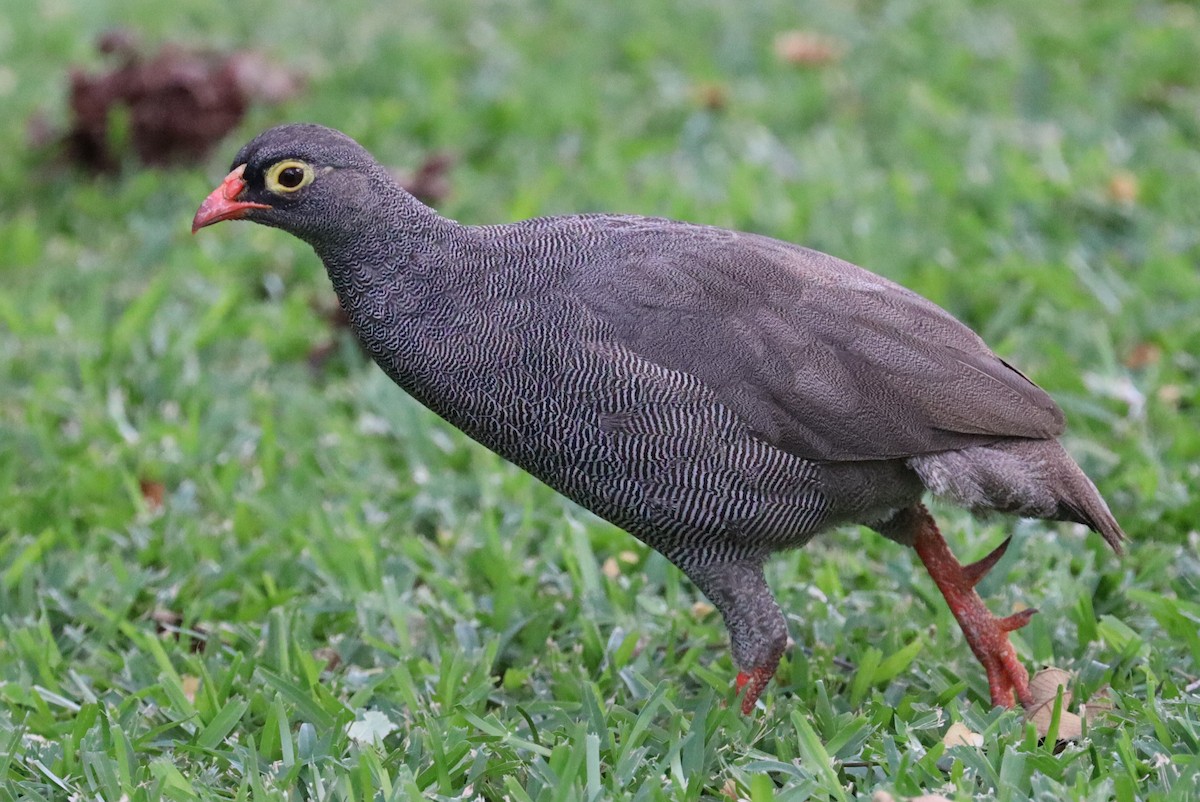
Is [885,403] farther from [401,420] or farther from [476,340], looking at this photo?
[401,420]

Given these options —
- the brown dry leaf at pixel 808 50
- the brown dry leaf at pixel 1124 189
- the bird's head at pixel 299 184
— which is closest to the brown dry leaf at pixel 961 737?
the bird's head at pixel 299 184

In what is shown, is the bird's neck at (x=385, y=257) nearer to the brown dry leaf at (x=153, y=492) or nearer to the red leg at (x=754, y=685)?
the red leg at (x=754, y=685)

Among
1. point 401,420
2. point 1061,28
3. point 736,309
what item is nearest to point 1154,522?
point 736,309

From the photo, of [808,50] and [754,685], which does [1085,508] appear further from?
[808,50]

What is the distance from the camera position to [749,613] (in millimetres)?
3920

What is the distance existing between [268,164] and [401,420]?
1.90 metres

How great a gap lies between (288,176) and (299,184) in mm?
33

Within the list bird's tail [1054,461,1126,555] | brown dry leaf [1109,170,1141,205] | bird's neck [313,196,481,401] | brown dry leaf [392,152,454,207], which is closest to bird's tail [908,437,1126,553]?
bird's tail [1054,461,1126,555]

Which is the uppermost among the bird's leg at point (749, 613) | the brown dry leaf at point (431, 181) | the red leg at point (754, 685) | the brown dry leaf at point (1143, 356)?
the brown dry leaf at point (431, 181)

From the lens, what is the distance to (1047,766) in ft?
11.5

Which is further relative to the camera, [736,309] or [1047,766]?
[736,309]

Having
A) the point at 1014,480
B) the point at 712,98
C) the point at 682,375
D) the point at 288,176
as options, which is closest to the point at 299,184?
the point at 288,176

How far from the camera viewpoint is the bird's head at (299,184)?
3.79 meters

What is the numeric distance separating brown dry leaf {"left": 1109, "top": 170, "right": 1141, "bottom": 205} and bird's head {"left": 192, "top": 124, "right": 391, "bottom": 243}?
396 cm
